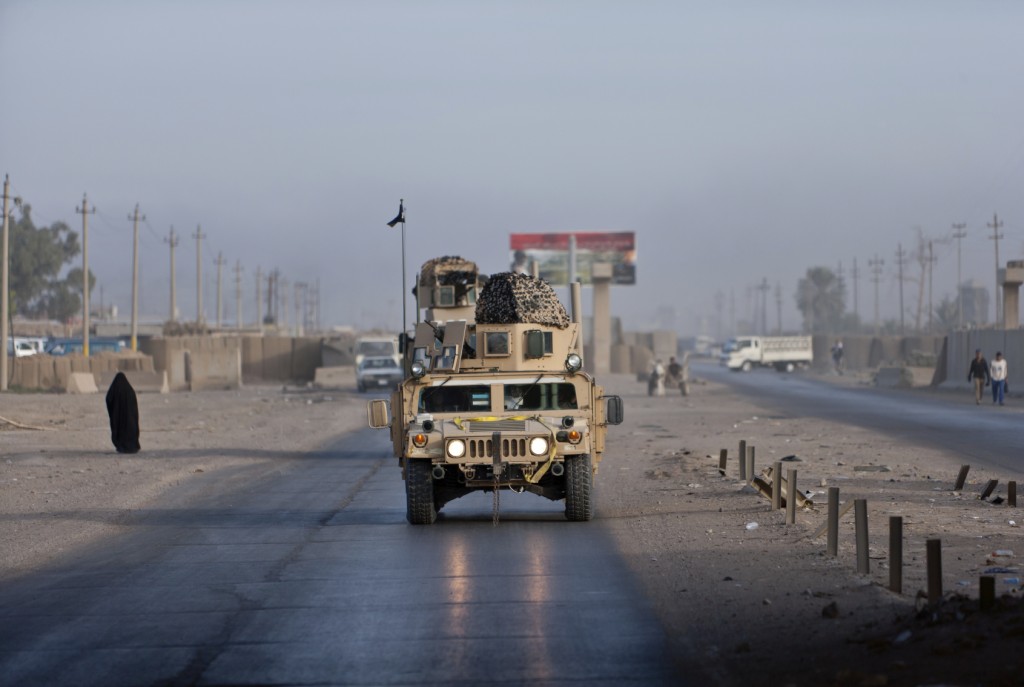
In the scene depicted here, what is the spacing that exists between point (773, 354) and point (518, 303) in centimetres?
8027

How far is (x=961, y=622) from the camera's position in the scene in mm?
8578

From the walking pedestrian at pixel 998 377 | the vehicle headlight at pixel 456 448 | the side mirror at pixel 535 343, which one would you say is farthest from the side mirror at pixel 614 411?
the walking pedestrian at pixel 998 377

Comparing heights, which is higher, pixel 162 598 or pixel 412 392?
pixel 412 392

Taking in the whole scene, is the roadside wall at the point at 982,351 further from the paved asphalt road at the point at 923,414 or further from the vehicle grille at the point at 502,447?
the vehicle grille at the point at 502,447

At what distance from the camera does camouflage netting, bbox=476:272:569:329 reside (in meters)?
17.8

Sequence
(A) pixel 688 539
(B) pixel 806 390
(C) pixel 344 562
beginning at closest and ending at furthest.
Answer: (C) pixel 344 562 → (A) pixel 688 539 → (B) pixel 806 390

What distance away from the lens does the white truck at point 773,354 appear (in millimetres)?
95312

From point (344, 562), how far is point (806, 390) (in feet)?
167

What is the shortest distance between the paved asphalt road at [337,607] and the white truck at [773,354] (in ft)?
262

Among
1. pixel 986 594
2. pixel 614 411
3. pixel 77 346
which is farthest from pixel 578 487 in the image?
pixel 77 346

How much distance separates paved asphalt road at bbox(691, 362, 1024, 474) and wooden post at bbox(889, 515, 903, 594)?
42.3 feet

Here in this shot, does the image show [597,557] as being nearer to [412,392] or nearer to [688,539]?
[688,539]

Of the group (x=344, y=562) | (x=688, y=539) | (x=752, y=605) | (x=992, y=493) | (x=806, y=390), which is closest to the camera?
Result: (x=752, y=605)

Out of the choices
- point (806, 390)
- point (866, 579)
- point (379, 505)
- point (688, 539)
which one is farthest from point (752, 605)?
point (806, 390)
